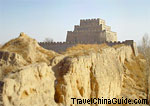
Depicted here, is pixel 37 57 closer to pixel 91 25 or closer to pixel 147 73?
pixel 147 73

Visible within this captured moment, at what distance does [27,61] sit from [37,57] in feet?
3.59

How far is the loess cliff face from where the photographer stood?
7.73 metres

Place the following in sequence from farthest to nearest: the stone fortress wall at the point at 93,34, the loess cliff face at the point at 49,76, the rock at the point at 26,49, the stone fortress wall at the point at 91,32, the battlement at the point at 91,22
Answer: the battlement at the point at 91,22 < the stone fortress wall at the point at 91,32 < the stone fortress wall at the point at 93,34 < the rock at the point at 26,49 < the loess cliff face at the point at 49,76

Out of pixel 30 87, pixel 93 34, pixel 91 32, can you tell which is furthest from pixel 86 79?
pixel 91 32

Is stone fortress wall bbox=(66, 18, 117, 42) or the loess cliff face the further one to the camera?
stone fortress wall bbox=(66, 18, 117, 42)

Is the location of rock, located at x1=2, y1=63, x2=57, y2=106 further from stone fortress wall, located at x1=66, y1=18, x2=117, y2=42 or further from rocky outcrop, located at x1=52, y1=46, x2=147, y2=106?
stone fortress wall, located at x1=66, y1=18, x2=117, y2=42

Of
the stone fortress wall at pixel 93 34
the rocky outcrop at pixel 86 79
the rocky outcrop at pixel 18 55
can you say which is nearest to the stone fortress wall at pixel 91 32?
the stone fortress wall at pixel 93 34

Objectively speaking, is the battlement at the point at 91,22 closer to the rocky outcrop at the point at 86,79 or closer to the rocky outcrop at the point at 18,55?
the rocky outcrop at the point at 86,79

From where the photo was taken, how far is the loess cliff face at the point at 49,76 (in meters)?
7.73

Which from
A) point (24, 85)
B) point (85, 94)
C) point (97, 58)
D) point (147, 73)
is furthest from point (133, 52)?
point (24, 85)

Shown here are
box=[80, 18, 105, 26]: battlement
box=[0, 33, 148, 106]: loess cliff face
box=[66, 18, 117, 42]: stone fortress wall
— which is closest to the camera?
box=[0, 33, 148, 106]: loess cliff face

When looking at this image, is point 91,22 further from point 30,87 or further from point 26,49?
point 30,87

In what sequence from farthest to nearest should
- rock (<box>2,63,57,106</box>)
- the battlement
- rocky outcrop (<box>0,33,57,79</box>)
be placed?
the battlement < rocky outcrop (<box>0,33,57,79</box>) < rock (<box>2,63,57,106</box>)

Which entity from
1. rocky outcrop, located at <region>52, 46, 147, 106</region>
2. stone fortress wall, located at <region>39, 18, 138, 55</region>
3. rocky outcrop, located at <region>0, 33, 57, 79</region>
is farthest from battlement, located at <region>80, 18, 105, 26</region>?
rocky outcrop, located at <region>0, 33, 57, 79</region>
